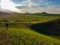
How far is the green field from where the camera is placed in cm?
285

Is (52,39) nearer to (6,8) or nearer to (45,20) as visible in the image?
(45,20)

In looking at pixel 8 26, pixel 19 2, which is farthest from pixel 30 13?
pixel 8 26

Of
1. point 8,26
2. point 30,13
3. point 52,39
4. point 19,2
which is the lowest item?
point 52,39

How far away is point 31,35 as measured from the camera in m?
2.88

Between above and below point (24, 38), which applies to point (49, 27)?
above

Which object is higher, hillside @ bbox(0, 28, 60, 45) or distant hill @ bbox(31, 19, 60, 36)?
distant hill @ bbox(31, 19, 60, 36)

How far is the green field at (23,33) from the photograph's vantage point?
9.35ft

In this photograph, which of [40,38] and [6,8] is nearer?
[40,38]

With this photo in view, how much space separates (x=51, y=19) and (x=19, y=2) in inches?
27.8

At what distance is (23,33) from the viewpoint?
9.51 ft

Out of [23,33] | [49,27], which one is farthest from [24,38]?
[49,27]

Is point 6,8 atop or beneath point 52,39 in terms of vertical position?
atop

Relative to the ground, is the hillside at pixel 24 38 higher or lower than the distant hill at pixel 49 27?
lower

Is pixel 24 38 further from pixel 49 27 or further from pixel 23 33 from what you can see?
pixel 49 27
